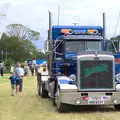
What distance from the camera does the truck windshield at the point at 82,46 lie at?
20.0m

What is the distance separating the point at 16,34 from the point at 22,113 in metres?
115

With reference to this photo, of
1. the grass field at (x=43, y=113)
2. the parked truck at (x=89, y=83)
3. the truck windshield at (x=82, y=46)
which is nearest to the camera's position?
the grass field at (x=43, y=113)

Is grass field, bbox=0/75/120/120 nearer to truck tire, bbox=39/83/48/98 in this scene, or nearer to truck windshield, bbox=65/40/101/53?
truck windshield, bbox=65/40/101/53

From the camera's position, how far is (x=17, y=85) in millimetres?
24875

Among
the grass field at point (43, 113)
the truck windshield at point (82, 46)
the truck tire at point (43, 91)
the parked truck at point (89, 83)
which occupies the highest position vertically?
the truck windshield at point (82, 46)

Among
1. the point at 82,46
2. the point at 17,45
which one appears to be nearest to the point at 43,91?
the point at 82,46

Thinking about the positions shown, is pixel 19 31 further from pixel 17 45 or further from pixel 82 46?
pixel 82 46

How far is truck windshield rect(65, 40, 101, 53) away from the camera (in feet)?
65.7

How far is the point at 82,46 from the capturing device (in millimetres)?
20156

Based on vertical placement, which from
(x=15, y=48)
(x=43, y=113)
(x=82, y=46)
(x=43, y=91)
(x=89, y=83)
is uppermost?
(x=15, y=48)

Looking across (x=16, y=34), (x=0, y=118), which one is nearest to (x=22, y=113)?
(x=0, y=118)

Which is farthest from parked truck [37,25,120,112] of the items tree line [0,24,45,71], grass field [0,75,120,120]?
tree line [0,24,45,71]

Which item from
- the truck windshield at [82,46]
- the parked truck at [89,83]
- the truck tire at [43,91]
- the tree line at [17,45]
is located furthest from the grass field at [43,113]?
the tree line at [17,45]

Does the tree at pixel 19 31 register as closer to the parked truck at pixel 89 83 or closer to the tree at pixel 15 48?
the tree at pixel 15 48
